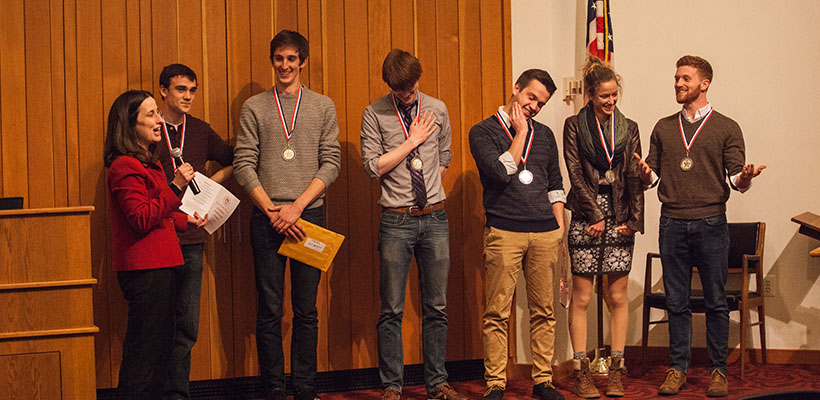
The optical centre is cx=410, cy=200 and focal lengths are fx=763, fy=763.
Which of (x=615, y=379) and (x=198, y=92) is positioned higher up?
(x=198, y=92)

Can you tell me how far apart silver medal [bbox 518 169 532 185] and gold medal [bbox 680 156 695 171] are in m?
0.88

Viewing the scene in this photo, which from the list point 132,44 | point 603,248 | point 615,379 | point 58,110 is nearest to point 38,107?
point 58,110

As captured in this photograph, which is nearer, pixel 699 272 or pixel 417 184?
pixel 417 184

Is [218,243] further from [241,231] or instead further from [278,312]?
[278,312]

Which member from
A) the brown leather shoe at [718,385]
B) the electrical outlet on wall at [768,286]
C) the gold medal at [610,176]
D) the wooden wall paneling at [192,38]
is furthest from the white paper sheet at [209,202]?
the electrical outlet on wall at [768,286]

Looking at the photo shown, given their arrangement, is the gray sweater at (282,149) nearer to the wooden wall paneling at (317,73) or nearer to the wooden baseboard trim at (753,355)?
the wooden wall paneling at (317,73)

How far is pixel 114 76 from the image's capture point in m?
4.21

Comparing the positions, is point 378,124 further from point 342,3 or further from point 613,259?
point 613,259

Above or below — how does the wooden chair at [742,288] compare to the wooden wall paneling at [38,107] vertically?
below

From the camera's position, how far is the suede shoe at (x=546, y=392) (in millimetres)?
3860

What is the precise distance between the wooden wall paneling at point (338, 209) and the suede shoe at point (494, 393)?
95cm

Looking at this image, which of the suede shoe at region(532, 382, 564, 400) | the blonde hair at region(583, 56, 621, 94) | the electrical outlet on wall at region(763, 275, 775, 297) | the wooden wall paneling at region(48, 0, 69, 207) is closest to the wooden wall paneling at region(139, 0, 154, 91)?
the wooden wall paneling at region(48, 0, 69, 207)

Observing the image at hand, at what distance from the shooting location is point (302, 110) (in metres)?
3.96

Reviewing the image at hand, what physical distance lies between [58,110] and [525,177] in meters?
2.54
